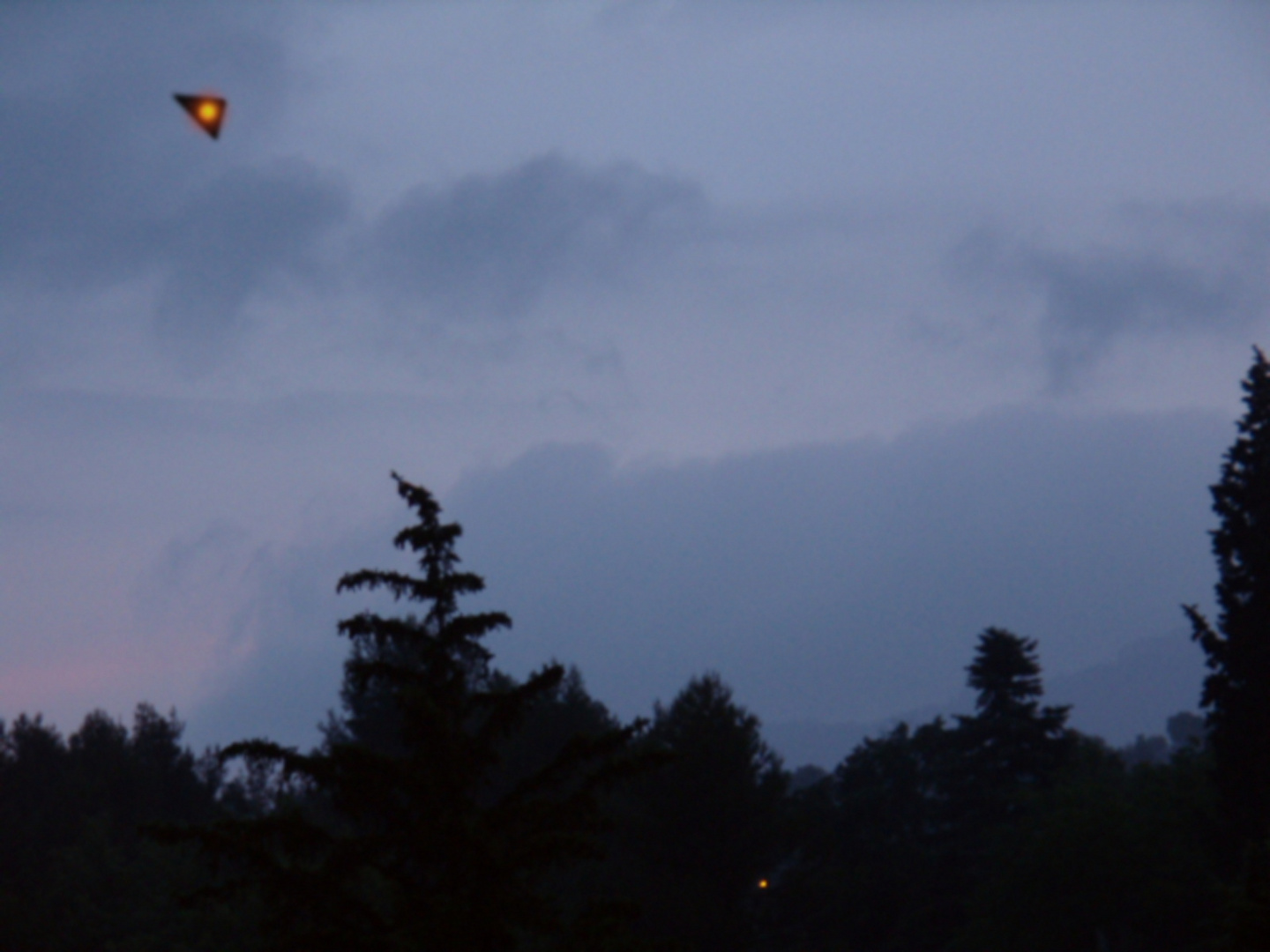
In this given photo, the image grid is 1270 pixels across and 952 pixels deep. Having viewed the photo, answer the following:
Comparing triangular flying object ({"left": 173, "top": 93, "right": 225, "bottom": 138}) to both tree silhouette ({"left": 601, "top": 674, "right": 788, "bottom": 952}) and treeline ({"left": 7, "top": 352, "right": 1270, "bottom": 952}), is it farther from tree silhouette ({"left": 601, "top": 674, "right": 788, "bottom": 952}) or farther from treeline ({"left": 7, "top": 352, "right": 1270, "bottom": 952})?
tree silhouette ({"left": 601, "top": 674, "right": 788, "bottom": 952})

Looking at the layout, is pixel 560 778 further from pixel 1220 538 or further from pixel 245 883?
pixel 1220 538

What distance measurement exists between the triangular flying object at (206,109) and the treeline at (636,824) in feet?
18.1

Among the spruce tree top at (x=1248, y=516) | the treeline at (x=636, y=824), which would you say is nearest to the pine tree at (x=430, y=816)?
the treeline at (x=636, y=824)

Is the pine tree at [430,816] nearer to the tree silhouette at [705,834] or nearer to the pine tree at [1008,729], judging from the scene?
the tree silhouette at [705,834]

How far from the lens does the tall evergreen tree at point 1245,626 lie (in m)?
33.4

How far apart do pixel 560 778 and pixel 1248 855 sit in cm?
1416

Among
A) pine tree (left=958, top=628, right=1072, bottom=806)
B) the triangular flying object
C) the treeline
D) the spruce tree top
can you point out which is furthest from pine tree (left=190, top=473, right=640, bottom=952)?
pine tree (left=958, top=628, right=1072, bottom=806)

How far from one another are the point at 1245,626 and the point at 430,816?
29.8 metres

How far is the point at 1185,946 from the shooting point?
A: 41.6 m

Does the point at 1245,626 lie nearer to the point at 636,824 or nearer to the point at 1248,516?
the point at 1248,516

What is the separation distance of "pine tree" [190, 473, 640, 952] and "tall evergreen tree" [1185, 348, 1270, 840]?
27.2 metres

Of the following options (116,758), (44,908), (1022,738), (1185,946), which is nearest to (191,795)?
(116,758)

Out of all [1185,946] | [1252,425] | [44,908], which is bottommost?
[1185,946]

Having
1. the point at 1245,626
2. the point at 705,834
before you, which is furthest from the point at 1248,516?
the point at 705,834
